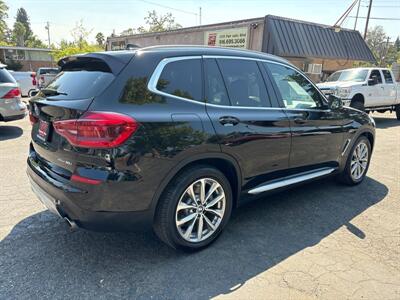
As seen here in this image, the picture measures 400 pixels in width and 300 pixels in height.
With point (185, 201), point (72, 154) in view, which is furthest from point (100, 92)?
point (185, 201)

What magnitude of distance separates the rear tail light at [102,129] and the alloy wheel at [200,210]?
784 mm

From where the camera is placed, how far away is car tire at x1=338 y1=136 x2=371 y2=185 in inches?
189

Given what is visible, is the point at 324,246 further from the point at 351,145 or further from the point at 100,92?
the point at 100,92

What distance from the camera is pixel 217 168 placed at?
3139mm

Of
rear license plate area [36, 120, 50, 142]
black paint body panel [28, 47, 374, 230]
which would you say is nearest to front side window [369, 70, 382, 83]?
black paint body panel [28, 47, 374, 230]

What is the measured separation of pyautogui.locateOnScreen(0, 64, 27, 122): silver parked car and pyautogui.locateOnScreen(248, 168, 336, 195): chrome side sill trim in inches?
263

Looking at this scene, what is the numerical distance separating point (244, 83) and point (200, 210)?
138cm

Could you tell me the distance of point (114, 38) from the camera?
3009 centimetres

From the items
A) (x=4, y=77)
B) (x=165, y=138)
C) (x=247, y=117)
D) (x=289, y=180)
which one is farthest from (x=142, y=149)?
(x=4, y=77)

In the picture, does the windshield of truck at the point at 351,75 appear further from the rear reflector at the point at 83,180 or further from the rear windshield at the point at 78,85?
the rear reflector at the point at 83,180

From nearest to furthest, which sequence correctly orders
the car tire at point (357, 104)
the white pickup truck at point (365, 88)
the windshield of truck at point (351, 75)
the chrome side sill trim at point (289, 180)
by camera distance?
the chrome side sill trim at point (289, 180)
the white pickup truck at point (365, 88)
the car tire at point (357, 104)
the windshield of truck at point (351, 75)

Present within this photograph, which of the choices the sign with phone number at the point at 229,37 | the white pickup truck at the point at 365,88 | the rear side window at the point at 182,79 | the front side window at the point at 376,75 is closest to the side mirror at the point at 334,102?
the rear side window at the point at 182,79

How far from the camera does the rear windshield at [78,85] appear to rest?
8.48ft

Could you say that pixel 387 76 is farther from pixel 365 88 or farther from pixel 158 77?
pixel 158 77
